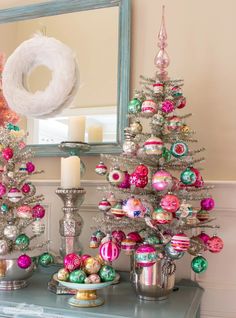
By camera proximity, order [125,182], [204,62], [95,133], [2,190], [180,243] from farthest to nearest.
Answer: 1. [95,133]
2. [204,62]
3. [2,190]
4. [125,182]
5. [180,243]

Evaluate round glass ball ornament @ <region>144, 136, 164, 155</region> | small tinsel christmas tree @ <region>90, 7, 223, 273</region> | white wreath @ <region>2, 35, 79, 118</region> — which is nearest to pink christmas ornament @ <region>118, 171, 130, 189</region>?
small tinsel christmas tree @ <region>90, 7, 223, 273</region>

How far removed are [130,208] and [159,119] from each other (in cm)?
31

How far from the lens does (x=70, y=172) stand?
1.50 meters

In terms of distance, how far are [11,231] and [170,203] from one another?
580 millimetres

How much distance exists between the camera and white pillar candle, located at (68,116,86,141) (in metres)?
1.62

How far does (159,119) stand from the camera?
51.6 inches

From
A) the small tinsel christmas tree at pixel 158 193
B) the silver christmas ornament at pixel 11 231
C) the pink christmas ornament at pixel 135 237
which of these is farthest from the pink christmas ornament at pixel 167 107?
the silver christmas ornament at pixel 11 231

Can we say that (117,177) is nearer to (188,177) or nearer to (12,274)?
(188,177)

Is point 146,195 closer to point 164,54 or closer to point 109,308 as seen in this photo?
point 109,308

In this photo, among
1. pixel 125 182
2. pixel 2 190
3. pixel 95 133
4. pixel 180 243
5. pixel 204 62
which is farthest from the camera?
pixel 95 133

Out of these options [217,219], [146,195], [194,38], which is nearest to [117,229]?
[146,195]

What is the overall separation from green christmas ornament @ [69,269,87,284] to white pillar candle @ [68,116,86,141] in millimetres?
575

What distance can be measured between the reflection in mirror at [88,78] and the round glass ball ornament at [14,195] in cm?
36

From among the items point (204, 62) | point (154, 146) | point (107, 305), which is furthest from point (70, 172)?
point (204, 62)
